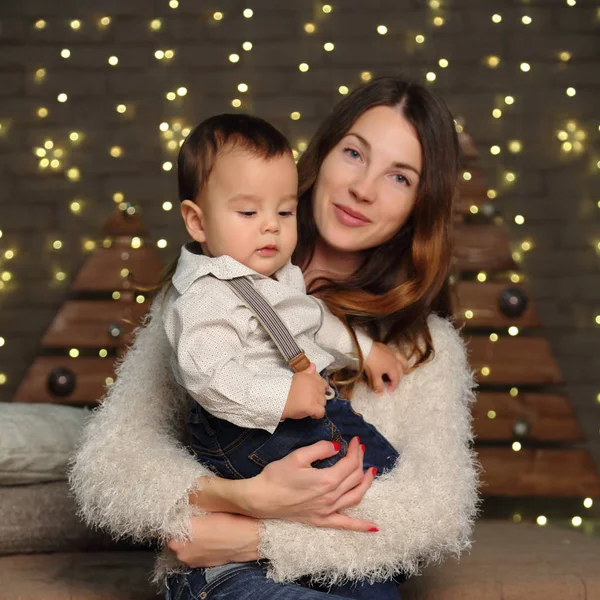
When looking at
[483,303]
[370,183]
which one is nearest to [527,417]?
[483,303]

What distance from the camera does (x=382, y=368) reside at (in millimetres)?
2062

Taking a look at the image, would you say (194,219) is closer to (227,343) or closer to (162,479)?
(227,343)

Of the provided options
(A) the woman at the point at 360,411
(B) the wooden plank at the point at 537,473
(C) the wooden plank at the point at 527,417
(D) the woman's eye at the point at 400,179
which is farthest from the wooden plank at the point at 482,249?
(D) the woman's eye at the point at 400,179

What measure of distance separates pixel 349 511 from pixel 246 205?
0.59m

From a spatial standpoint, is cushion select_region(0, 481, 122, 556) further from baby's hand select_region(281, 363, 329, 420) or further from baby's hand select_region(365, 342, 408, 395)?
→ baby's hand select_region(281, 363, 329, 420)

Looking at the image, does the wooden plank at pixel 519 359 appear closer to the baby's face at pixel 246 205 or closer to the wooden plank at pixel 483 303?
the wooden plank at pixel 483 303

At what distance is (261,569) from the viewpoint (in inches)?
70.2

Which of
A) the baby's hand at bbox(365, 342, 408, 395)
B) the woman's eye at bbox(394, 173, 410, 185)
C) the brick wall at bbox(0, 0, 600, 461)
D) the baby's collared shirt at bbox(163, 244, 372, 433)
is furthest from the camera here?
the brick wall at bbox(0, 0, 600, 461)

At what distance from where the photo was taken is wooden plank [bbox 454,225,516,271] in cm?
361

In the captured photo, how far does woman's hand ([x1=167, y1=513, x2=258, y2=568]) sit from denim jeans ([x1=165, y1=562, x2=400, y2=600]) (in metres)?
0.02

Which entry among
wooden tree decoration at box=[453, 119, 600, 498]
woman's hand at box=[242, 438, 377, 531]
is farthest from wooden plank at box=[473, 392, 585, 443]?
→ woman's hand at box=[242, 438, 377, 531]

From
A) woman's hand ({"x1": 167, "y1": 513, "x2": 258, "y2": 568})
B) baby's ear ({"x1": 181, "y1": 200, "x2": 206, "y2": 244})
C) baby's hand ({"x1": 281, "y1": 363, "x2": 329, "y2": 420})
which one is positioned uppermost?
baby's ear ({"x1": 181, "y1": 200, "x2": 206, "y2": 244})

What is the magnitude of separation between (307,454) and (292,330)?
0.76 ft

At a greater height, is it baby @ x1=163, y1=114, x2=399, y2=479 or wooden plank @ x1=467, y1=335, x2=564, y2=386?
baby @ x1=163, y1=114, x2=399, y2=479
